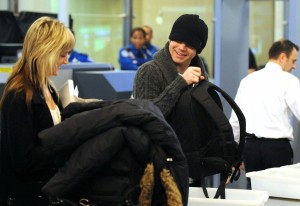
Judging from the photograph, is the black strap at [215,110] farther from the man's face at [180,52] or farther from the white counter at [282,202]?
the white counter at [282,202]

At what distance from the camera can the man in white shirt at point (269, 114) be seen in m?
4.67

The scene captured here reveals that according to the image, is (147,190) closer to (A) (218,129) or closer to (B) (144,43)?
(A) (218,129)

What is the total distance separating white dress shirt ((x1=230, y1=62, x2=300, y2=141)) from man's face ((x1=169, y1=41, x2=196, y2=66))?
1.75m

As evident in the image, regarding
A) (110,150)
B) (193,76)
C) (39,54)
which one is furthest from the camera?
(193,76)

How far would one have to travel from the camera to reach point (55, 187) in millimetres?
2057

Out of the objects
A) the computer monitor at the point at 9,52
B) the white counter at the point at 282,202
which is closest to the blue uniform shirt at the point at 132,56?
the computer monitor at the point at 9,52

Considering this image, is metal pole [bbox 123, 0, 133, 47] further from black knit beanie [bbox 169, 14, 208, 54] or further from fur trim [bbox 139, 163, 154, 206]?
fur trim [bbox 139, 163, 154, 206]

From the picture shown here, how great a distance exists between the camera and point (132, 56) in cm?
916

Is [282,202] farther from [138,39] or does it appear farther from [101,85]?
[138,39]

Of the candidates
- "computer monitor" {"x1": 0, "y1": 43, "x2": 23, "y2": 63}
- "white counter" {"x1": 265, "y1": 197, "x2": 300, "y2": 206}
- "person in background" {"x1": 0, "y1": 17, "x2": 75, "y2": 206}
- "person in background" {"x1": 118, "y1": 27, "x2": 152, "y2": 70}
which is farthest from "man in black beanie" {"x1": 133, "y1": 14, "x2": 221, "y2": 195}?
"person in background" {"x1": 118, "y1": 27, "x2": 152, "y2": 70}

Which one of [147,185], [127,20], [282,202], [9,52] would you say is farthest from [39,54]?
[127,20]

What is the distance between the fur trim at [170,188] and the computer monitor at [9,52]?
4983 mm

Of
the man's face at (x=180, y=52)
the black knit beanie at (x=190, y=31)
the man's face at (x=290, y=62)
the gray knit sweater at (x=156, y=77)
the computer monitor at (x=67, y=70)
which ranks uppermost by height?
the black knit beanie at (x=190, y=31)

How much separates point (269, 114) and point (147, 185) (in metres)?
2.76
